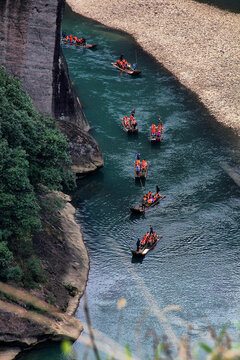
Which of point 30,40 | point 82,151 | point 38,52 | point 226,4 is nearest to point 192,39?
point 226,4

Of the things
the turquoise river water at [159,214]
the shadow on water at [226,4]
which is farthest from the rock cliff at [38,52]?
the shadow on water at [226,4]

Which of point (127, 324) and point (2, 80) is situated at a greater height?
point (2, 80)

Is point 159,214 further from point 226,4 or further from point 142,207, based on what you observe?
point 226,4

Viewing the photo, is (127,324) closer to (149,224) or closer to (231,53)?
(149,224)

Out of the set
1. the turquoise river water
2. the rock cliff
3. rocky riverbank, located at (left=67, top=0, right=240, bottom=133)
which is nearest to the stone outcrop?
the rock cliff

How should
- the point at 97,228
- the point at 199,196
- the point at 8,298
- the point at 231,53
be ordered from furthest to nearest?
the point at 231,53 < the point at 199,196 < the point at 97,228 < the point at 8,298

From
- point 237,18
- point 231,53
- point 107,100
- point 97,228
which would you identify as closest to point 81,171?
point 97,228
